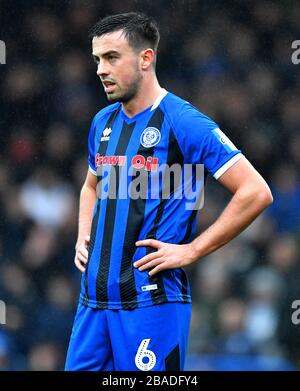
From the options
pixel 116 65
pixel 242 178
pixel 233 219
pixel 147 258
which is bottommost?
pixel 147 258

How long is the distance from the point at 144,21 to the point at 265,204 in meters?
0.93

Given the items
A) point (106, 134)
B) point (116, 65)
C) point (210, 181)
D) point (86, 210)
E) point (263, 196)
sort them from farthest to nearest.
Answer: point (210, 181) → point (86, 210) → point (106, 134) → point (116, 65) → point (263, 196)

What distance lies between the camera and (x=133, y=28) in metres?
3.49

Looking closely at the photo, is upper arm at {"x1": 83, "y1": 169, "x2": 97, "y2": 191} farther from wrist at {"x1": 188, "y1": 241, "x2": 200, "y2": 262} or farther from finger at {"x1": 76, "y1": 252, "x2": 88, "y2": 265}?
wrist at {"x1": 188, "y1": 241, "x2": 200, "y2": 262}

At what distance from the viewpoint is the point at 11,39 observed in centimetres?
649

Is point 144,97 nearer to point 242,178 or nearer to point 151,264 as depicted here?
point 242,178

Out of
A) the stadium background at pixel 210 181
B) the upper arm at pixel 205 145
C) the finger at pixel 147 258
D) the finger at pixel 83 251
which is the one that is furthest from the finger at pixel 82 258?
the stadium background at pixel 210 181

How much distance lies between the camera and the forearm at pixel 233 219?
333 cm

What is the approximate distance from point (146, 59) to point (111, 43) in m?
0.17

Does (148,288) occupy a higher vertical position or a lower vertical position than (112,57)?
lower

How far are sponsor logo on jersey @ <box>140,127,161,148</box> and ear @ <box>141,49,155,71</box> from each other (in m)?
0.26

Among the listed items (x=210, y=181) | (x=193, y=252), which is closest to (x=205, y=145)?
(x=193, y=252)

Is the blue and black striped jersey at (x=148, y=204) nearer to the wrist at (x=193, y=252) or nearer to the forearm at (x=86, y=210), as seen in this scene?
the wrist at (x=193, y=252)

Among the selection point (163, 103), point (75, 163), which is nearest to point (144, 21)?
point (163, 103)
